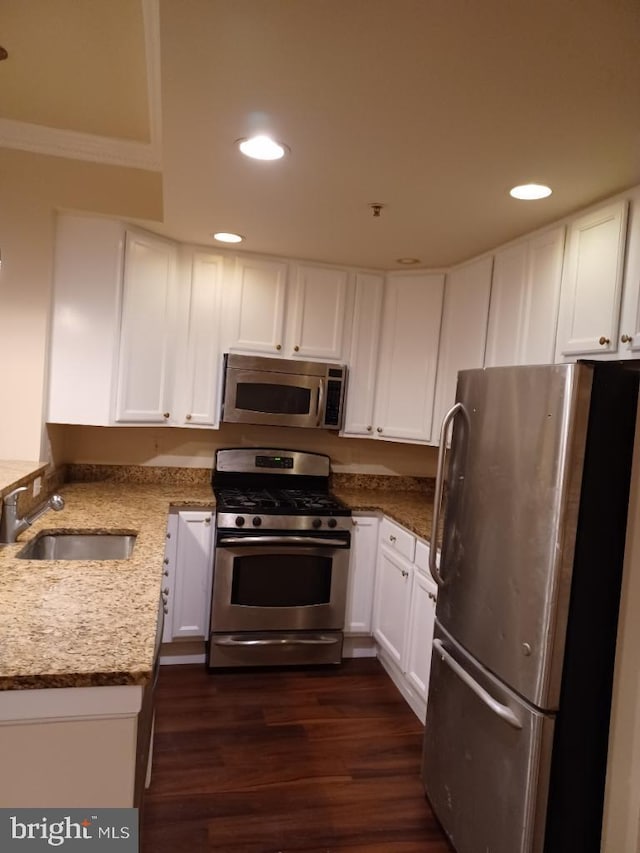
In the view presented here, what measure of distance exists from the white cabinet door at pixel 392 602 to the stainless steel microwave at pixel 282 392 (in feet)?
2.88

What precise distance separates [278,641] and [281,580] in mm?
332

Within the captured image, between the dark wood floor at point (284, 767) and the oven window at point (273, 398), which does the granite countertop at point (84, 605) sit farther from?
the dark wood floor at point (284, 767)

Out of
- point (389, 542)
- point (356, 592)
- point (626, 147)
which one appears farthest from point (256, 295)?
point (626, 147)

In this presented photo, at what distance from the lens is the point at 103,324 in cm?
290

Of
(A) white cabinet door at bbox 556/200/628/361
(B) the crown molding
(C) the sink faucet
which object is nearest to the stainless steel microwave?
(B) the crown molding

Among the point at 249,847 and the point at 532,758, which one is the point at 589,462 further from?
the point at 249,847

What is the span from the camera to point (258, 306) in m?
3.32

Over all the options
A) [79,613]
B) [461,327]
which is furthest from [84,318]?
[461,327]

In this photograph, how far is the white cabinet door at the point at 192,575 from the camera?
3066 mm

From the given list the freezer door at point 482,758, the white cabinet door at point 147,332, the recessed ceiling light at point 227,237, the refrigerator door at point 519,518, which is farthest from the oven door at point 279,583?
the recessed ceiling light at point 227,237

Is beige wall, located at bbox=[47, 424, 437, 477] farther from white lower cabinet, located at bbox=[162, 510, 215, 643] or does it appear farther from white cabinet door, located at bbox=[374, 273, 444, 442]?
white lower cabinet, located at bbox=[162, 510, 215, 643]

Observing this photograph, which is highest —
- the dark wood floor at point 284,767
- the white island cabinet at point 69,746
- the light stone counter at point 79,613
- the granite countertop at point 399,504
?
the granite countertop at point 399,504

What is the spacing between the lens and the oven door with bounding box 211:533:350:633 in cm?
303

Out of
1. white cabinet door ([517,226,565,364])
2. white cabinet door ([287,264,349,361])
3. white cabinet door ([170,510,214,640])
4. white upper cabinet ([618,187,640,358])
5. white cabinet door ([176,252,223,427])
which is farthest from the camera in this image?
white cabinet door ([287,264,349,361])
